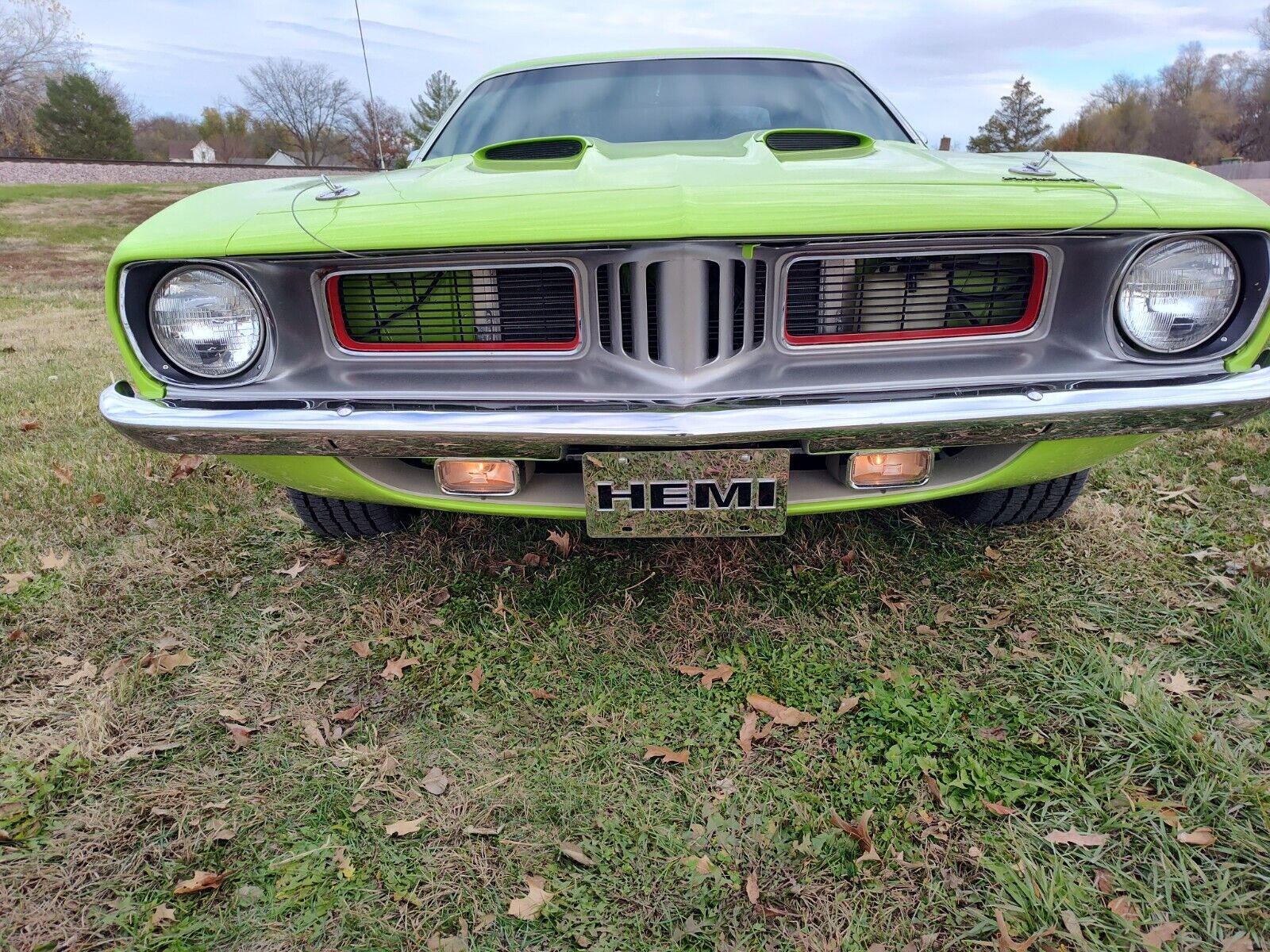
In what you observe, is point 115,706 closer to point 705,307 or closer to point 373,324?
point 373,324

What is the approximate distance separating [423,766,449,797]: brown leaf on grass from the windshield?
77.5 inches

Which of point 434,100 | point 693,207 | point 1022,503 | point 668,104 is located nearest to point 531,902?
point 693,207

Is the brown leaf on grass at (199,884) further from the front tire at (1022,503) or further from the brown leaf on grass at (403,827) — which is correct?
the front tire at (1022,503)

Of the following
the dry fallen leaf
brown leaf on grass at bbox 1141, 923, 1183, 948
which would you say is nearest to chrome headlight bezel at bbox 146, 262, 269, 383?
the dry fallen leaf

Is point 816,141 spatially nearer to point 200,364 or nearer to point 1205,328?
point 1205,328

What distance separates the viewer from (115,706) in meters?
1.82

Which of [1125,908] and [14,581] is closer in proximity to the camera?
[1125,908]

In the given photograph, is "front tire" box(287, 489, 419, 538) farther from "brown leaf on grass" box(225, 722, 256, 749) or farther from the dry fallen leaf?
the dry fallen leaf

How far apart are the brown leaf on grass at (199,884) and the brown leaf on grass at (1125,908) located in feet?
Answer: 5.11

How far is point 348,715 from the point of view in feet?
5.89

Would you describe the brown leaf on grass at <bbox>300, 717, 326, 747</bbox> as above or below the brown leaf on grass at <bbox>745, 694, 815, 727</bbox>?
below

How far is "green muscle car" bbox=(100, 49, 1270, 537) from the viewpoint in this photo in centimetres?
150

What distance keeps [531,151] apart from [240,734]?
168cm

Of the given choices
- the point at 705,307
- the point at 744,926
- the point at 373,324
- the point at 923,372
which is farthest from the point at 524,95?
the point at 744,926
